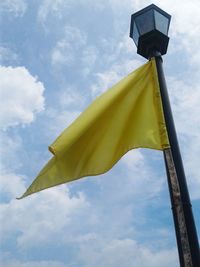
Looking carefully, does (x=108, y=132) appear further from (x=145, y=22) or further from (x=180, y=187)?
(x=145, y=22)

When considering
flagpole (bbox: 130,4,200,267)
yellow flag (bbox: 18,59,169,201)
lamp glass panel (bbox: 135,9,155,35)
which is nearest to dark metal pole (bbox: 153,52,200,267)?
flagpole (bbox: 130,4,200,267)

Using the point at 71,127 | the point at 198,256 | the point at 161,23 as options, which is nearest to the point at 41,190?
the point at 71,127

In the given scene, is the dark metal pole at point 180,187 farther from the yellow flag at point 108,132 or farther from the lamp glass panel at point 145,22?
the lamp glass panel at point 145,22

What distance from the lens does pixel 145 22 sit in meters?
7.18

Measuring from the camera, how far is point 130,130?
21.4 feet

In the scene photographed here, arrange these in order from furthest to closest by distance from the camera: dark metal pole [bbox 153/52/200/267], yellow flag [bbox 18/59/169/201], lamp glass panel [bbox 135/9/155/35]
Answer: lamp glass panel [bbox 135/9/155/35], yellow flag [bbox 18/59/169/201], dark metal pole [bbox 153/52/200/267]

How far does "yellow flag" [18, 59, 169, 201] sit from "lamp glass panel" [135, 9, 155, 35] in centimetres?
60

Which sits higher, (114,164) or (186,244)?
(114,164)

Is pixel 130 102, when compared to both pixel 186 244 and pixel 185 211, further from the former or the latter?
pixel 186 244

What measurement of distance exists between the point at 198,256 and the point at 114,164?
2115 mm

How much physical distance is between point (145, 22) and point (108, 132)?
7.08 ft

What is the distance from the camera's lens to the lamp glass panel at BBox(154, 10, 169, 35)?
23.4ft

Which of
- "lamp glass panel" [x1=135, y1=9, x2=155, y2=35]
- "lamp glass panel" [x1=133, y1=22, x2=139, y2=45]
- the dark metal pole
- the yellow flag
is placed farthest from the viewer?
"lamp glass panel" [x1=133, y1=22, x2=139, y2=45]

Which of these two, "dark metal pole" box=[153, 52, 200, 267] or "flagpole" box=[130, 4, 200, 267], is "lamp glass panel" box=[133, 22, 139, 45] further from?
"dark metal pole" box=[153, 52, 200, 267]
